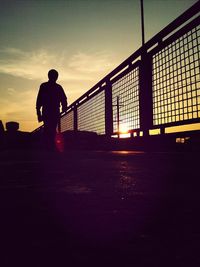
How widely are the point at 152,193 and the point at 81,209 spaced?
1.49ft

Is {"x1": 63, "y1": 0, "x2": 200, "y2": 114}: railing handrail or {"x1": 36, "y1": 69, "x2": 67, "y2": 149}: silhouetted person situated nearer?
{"x1": 63, "y1": 0, "x2": 200, "y2": 114}: railing handrail

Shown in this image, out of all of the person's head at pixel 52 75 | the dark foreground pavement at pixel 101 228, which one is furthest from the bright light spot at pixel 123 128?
the dark foreground pavement at pixel 101 228

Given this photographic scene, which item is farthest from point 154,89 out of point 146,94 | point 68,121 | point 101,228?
point 68,121

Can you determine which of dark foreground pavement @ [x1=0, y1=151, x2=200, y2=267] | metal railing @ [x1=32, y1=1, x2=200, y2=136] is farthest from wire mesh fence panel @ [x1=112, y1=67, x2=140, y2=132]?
dark foreground pavement @ [x1=0, y1=151, x2=200, y2=267]

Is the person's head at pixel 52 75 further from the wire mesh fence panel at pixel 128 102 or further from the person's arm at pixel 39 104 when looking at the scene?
the wire mesh fence panel at pixel 128 102

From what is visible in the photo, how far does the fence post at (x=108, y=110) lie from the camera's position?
314 inches

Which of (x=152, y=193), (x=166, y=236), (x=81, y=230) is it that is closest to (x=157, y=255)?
(x=166, y=236)

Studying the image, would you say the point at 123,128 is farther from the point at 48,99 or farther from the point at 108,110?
the point at 48,99

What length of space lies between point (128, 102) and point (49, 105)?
1.75 metres

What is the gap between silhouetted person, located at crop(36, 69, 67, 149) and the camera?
22.7ft

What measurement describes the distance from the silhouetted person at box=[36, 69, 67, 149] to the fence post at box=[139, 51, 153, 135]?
6.23 ft

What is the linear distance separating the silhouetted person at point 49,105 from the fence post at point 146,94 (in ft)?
6.23

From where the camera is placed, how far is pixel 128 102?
6812mm

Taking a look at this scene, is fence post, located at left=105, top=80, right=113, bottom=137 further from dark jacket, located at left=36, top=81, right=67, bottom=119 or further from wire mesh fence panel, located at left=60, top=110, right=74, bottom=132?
wire mesh fence panel, located at left=60, top=110, right=74, bottom=132
